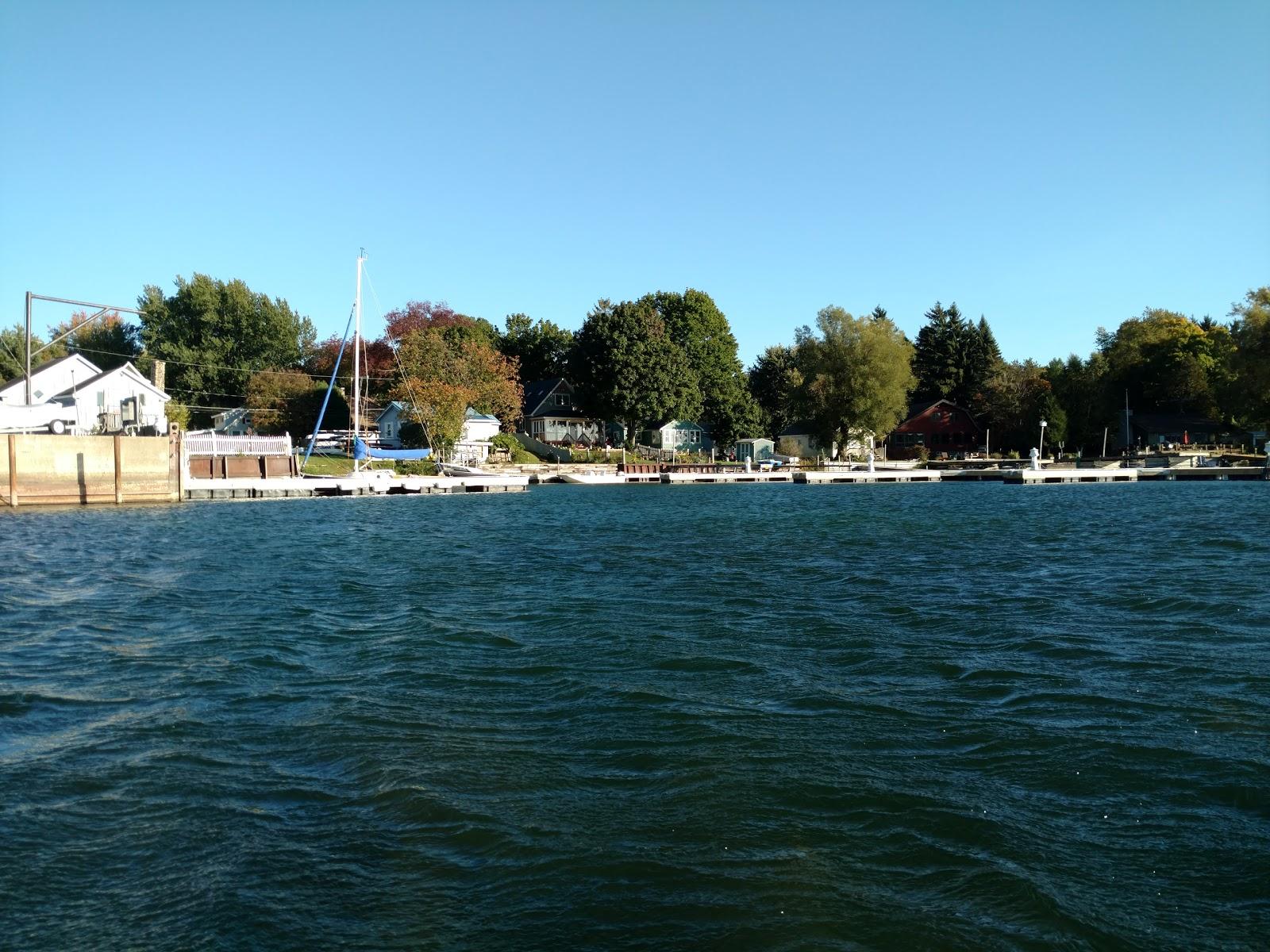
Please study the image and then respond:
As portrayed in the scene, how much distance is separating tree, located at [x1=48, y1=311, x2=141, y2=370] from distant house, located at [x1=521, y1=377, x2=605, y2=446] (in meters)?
35.4

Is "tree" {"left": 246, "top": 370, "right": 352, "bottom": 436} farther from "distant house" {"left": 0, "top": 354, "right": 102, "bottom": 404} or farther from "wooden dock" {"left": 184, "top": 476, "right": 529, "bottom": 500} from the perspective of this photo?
"wooden dock" {"left": 184, "top": 476, "right": 529, "bottom": 500}

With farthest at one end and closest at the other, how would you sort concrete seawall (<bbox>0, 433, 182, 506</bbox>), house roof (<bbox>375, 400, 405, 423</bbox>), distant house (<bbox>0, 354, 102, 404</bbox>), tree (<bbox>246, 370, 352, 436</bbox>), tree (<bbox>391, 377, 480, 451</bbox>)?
tree (<bbox>246, 370, 352, 436</bbox>) → house roof (<bbox>375, 400, 405, 423</bbox>) → tree (<bbox>391, 377, 480, 451</bbox>) → distant house (<bbox>0, 354, 102, 404</bbox>) → concrete seawall (<bbox>0, 433, 182, 506</bbox>)

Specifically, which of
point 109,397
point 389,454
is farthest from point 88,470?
point 389,454

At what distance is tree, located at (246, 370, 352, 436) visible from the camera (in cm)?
6888

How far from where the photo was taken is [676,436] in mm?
79000

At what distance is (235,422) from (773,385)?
47952mm

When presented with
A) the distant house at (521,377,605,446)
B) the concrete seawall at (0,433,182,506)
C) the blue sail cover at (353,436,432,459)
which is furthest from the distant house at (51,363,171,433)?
the distant house at (521,377,605,446)

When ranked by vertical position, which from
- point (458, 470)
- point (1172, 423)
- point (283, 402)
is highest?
point (283, 402)

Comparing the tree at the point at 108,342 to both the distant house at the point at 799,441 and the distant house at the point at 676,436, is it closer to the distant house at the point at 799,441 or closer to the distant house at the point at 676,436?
the distant house at the point at 676,436

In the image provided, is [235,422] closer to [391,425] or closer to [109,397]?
[391,425]

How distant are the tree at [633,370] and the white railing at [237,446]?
25.4 m

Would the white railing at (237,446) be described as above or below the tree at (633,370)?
below

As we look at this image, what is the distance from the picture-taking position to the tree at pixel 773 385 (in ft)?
289

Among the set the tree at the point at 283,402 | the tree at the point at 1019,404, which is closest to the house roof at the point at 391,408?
the tree at the point at 283,402
